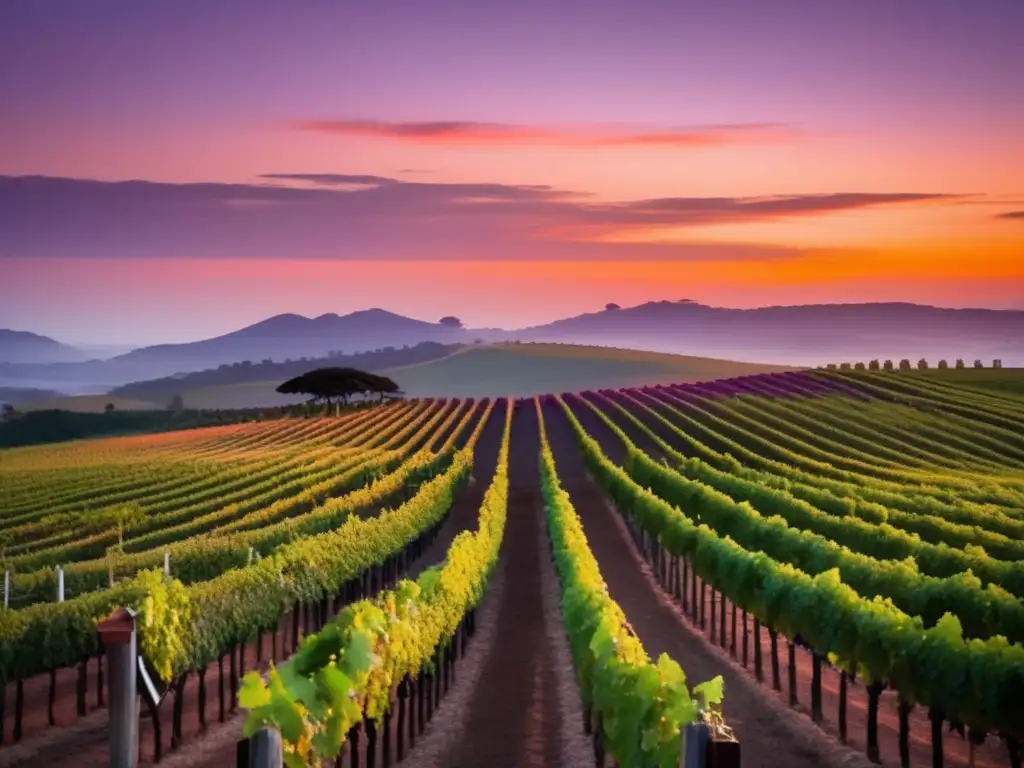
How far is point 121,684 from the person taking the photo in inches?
510

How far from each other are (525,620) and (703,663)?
5.67 m

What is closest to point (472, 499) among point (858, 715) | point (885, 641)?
point (858, 715)

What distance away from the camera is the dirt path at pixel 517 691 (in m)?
21.7

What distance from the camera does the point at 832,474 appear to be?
67.1m

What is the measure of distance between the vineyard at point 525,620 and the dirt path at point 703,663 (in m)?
0.11

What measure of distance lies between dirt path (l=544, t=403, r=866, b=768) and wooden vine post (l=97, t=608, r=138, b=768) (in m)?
11.4

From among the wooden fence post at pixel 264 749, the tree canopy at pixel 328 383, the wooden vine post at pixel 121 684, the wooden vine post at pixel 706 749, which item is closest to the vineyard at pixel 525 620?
the wooden vine post at pixel 706 749

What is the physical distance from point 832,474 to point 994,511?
2228 centimetres

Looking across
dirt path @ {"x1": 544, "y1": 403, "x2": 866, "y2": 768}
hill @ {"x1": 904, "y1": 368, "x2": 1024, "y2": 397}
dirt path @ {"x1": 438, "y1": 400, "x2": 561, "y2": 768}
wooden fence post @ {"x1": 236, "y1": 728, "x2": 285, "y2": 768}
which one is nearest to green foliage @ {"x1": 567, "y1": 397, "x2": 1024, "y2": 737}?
dirt path @ {"x1": 544, "y1": 403, "x2": 866, "y2": 768}

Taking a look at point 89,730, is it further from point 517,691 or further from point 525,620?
point 525,620

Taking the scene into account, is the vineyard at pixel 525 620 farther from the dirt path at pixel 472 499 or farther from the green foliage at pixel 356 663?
the dirt path at pixel 472 499

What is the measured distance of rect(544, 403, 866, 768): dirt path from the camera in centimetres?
2206

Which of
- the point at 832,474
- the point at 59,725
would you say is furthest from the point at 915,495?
the point at 59,725

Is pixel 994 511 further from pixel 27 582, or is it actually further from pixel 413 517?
pixel 27 582
